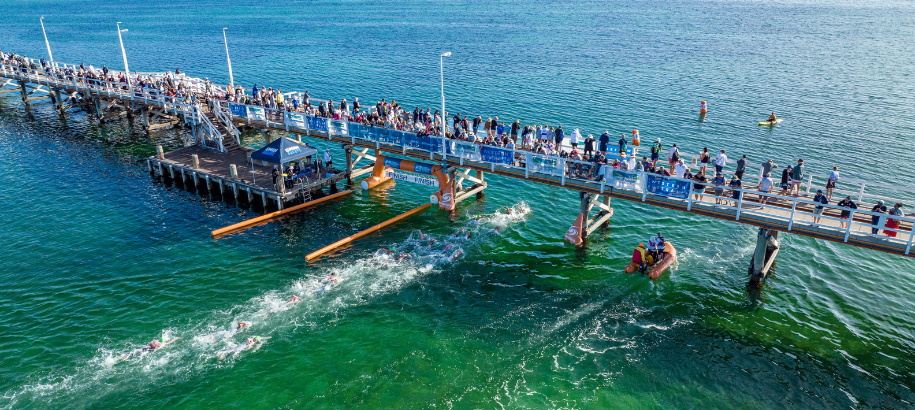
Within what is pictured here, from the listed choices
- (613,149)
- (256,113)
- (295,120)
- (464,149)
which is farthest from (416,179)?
(256,113)

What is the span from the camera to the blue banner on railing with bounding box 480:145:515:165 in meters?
28.8

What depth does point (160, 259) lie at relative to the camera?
28234mm

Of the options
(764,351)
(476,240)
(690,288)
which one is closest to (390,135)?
(476,240)

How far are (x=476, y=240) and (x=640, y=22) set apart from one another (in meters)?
107

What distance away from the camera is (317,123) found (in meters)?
35.6

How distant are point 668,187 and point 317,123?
21624 millimetres

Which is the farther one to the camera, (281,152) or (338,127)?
(338,127)

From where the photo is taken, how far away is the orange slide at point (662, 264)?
86.0 feet

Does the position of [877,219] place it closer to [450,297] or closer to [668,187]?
[668,187]

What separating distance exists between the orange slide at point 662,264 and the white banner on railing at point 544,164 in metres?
5.65

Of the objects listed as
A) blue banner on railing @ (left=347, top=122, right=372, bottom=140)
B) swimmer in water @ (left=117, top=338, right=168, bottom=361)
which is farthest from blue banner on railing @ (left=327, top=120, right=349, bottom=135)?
swimmer in water @ (left=117, top=338, right=168, bottom=361)

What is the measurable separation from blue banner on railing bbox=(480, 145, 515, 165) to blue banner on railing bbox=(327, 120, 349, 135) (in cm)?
979

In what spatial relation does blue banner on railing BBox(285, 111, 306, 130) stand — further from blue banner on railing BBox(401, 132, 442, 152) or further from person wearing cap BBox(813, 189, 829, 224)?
person wearing cap BBox(813, 189, 829, 224)

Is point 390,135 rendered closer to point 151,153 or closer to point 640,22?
point 151,153
